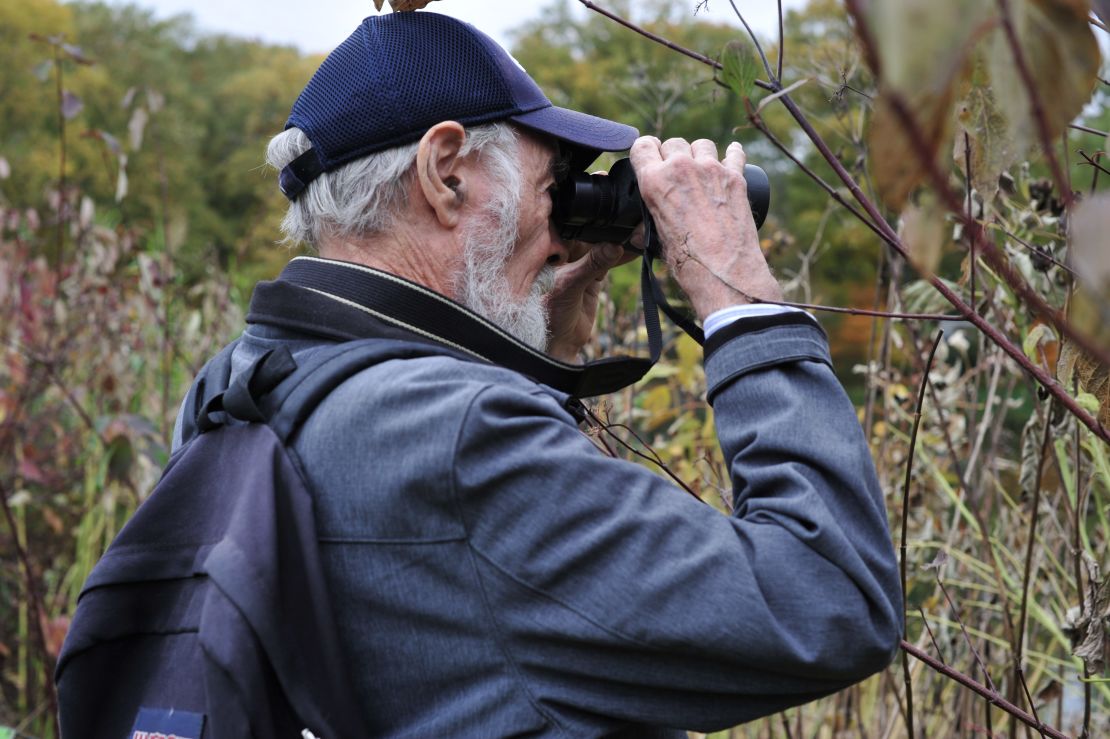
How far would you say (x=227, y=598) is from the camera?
1.21 meters

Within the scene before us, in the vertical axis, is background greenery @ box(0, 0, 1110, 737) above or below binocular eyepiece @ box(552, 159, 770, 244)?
below

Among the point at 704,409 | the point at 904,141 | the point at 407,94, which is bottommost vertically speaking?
the point at 704,409

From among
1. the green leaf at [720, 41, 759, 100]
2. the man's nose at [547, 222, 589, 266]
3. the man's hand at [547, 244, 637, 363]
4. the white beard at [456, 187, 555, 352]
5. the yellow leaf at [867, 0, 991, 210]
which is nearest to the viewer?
the yellow leaf at [867, 0, 991, 210]

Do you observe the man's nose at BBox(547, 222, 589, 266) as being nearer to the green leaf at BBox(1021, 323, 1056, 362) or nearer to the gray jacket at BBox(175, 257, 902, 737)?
the gray jacket at BBox(175, 257, 902, 737)

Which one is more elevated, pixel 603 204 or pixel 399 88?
pixel 399 88

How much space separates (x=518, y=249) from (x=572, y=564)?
0.64 meters

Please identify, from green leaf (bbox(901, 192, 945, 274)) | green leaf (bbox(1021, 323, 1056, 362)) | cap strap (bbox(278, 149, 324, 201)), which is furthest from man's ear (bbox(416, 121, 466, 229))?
green leaf (bbox(901, 192, 945, 274))

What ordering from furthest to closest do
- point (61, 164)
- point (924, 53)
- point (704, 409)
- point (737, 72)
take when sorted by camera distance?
point (704, 409) → point (61, 164) → point (737, 72) → point (924, 53)

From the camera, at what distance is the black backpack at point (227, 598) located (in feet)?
3.96

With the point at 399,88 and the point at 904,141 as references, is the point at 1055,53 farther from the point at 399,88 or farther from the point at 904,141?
the point at 399,88

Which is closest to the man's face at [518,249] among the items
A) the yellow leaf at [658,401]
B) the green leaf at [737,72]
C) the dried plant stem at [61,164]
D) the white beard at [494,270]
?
the white beard at [494,270]

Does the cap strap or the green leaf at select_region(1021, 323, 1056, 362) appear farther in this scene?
the cap strap

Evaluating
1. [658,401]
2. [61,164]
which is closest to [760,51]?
[658,401]

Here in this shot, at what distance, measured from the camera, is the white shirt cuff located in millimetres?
1411
